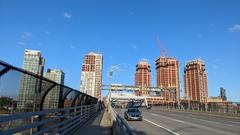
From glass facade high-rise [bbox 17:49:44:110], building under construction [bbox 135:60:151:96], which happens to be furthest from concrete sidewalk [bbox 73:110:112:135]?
building under construction [bbox 135:60:151:96]

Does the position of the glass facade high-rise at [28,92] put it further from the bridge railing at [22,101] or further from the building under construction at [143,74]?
the building under construction at [143,74]

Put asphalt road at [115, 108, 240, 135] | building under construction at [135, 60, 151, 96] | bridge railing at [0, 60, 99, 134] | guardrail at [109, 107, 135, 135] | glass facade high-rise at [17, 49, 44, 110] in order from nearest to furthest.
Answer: bridge railing at [0, 60, 99, 134] → glass facade high-rise at [17, 49, 44, 110] → guardrail at [109, 107, 135, 135] → asphalt road at [115, 108, 240, 135] → building under construction at [135, 60, 151, 96]

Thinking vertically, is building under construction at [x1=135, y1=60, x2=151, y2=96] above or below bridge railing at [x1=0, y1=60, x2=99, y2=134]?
above

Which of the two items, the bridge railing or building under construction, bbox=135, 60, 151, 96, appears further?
building under construction, bbox=135, 60, 151, 96

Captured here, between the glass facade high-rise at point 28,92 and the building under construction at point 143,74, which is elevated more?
the building under construction at point 143,74

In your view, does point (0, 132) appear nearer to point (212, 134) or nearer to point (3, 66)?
point (3, 66)

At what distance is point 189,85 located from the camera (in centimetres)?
13112

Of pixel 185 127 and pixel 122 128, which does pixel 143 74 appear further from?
pixel 122 128

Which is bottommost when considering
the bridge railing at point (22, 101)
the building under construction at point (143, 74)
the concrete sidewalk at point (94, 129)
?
the concrete sidewalk at point (94, 129)

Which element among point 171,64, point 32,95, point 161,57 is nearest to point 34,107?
point 32,95

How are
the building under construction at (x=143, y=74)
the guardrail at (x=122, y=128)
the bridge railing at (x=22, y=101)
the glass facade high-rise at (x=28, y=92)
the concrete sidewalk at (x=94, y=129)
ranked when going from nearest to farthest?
the bridge railing at (x=22, y=101), the glass facade high-rise at (x=28, y=92), the guardrail at (x=122, y=128), the concrete sidewalk at (x=94, y=129), the building under construction at (x=143, y=74)

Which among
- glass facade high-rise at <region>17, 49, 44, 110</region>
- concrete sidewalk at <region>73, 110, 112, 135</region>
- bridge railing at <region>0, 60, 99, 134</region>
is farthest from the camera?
concrete sidewalk at <region>73, 110, 112, 135</region>

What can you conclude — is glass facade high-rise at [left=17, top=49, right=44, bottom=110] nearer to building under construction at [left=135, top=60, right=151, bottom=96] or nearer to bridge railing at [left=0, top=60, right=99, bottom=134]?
bridge railing at [left=0, top=60, right=99, bottom=134]

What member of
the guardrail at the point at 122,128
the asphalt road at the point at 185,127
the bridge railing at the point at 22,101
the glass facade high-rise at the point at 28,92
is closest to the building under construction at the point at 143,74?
the asphalt road at the point at 185,127
